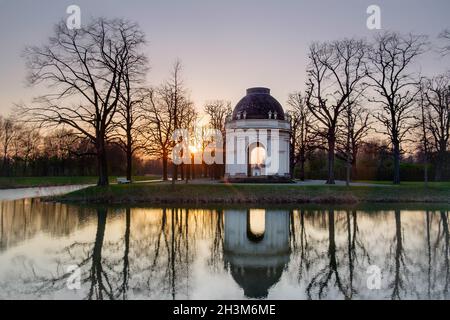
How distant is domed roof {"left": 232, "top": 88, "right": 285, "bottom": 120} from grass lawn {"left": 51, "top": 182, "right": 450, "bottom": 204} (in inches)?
478

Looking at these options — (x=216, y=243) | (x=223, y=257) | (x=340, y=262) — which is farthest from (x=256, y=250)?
(x=340, y=262)

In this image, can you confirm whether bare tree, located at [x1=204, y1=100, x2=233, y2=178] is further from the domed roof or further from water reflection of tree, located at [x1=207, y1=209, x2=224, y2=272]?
water reflection of tree, located at [x1=207, y1=209, x2=224, y2=272]

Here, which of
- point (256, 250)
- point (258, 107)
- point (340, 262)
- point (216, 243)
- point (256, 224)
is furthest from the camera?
point (258, 107)

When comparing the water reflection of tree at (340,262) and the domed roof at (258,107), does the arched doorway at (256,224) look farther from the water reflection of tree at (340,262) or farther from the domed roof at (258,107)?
the domed roof at (258,107)

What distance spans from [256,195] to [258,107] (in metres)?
14.5

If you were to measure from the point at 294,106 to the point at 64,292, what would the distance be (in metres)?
44.1

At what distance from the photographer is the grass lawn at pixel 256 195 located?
90.7 feet

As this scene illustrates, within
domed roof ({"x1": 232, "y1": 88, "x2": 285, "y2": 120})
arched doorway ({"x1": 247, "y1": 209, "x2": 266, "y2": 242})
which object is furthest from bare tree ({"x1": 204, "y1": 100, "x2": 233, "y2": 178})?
arched doorway ({"x1": 247, "y1": 209, "x2": 266, "y2": 242})

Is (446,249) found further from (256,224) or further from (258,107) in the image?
(258,107)

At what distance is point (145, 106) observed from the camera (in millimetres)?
35656

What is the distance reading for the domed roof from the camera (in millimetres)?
39938

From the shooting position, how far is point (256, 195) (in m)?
27.9

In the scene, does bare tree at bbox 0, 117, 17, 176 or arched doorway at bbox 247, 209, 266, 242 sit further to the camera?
bare tree at bbox 0, 117, 17, 176
